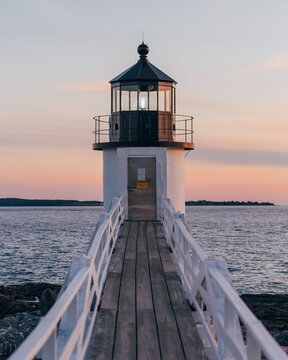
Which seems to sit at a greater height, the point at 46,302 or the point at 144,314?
the point at 144,314

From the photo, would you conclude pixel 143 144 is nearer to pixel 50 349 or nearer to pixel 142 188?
pixel 142 188

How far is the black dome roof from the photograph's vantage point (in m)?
21.7

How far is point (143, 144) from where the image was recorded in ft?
69.4

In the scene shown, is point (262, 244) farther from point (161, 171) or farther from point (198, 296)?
point (198, 296)

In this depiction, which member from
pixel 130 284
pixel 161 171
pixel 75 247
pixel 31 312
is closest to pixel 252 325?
pixel 130 284

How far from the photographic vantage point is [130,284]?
10.5 metres

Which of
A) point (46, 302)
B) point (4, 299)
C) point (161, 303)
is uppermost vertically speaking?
point (161, 303)

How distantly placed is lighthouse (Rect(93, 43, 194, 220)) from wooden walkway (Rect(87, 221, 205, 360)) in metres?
7.58

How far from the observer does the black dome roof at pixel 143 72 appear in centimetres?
2169

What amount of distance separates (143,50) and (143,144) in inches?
158

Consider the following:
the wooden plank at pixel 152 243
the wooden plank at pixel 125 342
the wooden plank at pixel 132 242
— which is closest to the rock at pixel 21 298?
the wooden plank at pixel 132 242

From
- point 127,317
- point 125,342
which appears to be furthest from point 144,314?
point 125,342

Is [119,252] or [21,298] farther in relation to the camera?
[21,298]

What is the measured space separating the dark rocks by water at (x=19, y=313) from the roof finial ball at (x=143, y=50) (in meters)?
9.51
